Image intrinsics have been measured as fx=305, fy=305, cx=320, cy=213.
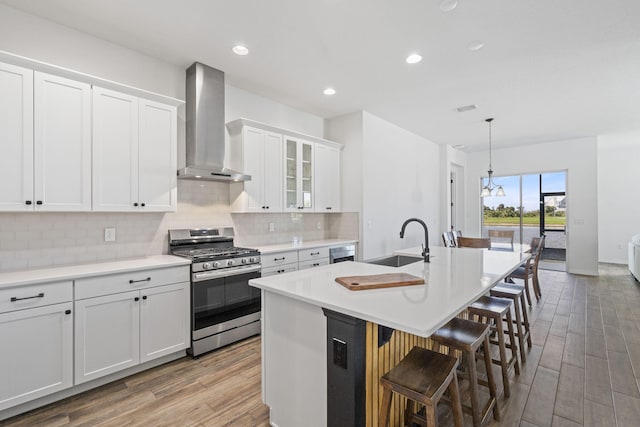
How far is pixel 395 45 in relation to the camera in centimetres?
285

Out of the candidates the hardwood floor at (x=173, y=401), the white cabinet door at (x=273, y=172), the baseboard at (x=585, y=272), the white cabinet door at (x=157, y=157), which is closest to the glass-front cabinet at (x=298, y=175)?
the white cabinet door at (x=273, y=172)

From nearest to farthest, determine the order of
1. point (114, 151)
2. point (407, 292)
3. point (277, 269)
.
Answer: point (407, 292) < point (114, 151) < point (277, 269)

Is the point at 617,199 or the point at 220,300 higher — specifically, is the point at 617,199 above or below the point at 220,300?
above

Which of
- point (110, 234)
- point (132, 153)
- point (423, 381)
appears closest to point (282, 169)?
point (132, 153)

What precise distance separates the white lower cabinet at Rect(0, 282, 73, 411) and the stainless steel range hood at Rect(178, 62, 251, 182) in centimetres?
152

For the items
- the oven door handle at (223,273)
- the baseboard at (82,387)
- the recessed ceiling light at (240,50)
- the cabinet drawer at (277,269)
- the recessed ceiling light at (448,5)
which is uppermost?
the recessed ceiling light at (240,50)

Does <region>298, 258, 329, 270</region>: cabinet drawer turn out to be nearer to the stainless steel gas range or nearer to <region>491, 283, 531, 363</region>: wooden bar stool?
the stainless steel gas range

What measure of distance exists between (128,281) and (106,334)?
41 cm

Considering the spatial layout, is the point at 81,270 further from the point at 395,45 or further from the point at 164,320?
the point at 395,45

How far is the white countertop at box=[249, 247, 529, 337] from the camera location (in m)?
1.29

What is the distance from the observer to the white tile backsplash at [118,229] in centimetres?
240

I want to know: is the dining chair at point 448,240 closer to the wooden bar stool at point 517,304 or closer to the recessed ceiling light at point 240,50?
the wooden bar stool at point 517,304

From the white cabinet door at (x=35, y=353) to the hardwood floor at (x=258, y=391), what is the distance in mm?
187

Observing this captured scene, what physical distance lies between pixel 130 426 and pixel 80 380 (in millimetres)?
625
